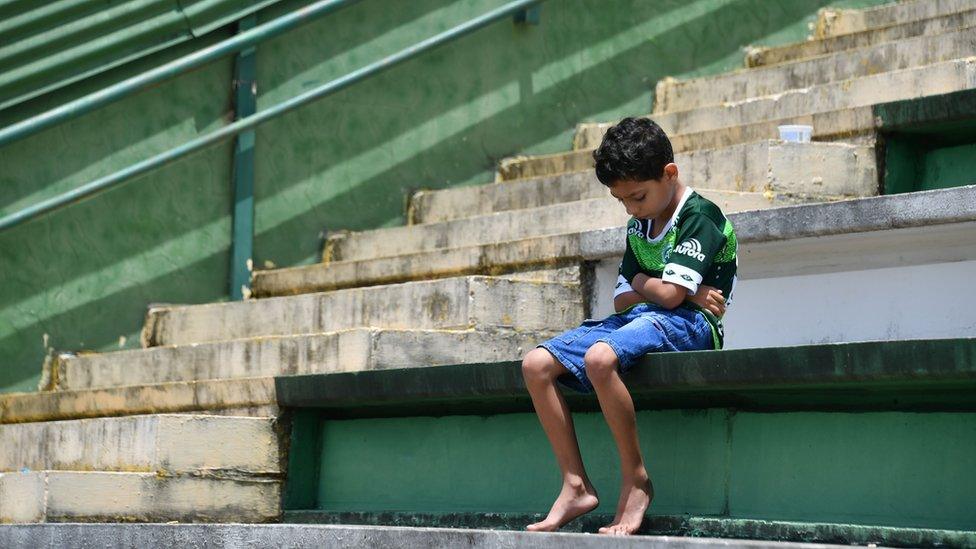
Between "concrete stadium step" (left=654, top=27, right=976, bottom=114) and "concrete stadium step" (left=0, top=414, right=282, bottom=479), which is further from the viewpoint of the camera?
"concrete stadium step" (left=654, top=27, right=976, bottom=114)

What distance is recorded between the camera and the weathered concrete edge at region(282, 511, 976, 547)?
3.88m

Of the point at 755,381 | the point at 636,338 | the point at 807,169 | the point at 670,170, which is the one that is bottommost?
the point at 755,381

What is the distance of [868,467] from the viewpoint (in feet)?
13.7

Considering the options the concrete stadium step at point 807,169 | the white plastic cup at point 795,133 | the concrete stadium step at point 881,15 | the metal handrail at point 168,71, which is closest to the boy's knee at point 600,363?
the concrete stadium step at point 807,169

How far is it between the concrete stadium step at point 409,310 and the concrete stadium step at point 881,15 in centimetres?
293

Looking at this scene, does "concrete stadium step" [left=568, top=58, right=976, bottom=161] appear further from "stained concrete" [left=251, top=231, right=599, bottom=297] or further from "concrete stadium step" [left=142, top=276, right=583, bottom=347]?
"concrete stadium step" [left=142, top=276, right=583, bottom=347]

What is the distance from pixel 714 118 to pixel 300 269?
198 cm

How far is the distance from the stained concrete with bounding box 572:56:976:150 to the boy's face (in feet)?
6.10

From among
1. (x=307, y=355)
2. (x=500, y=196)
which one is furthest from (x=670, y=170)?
(x=500, y=196)

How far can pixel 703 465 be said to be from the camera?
4523mm

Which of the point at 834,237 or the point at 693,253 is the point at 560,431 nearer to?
the point at 693,253

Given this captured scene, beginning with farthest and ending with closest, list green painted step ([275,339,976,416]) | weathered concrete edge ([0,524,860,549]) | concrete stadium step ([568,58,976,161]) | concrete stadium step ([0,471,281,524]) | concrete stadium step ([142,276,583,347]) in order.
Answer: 1. concrete stadium step ([568,58,976,161])
2. concrete stadium step ([142,276,583,347])
3. concrete stadium step ([0,471,281,524])
4. weathered concrete edge ([0,524,860,549])
5. green painted step ([275,339,976,416])

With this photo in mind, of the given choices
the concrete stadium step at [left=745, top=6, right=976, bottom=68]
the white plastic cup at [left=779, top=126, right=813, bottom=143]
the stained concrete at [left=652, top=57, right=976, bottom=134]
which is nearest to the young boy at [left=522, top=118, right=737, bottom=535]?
the white plastic cup at [left=779, top=126, right=813, bottom=143]

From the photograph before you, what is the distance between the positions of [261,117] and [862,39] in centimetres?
287
